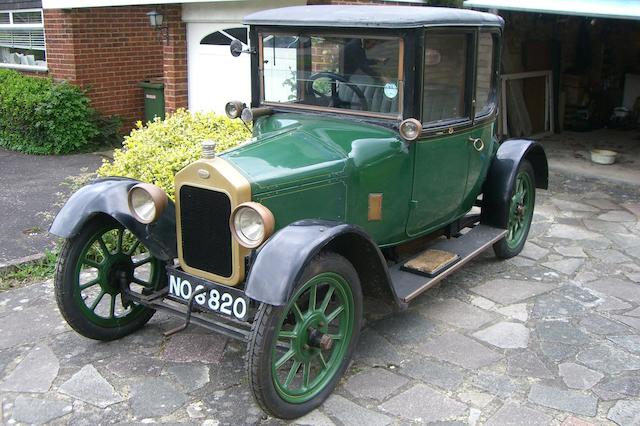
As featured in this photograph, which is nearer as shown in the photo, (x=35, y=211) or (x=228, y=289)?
(x=228, y=289)

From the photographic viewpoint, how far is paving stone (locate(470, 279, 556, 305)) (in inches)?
170

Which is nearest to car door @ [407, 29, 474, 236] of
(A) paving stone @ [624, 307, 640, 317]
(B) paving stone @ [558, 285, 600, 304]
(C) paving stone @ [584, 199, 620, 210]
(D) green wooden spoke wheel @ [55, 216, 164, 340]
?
(B) paving stone @ [558, 285, 600, 304]

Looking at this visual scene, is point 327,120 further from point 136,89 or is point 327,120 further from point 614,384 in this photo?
point 136,89

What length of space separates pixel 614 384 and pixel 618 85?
9118mm

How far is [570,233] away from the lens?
5672 mm

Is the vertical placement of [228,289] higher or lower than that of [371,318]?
higher

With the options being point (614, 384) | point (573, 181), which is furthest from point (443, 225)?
point (573, 181)

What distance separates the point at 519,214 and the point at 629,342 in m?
1.52

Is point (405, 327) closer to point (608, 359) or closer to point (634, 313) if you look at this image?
point (608, 359)

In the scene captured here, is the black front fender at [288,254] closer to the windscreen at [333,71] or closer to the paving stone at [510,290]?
the windscreen at [333,71]

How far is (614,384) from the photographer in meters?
3.29

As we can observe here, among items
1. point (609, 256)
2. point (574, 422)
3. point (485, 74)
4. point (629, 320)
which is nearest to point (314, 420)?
point (574, 422)

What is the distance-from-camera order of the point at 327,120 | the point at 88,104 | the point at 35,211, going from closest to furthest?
the point at 327,120 → the point at 35,211 → the point at 88,104

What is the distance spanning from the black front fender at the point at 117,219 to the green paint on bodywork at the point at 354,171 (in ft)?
1.73
